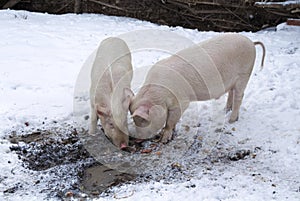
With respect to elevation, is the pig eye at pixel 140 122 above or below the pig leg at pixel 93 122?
above

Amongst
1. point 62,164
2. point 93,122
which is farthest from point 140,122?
point 62,164

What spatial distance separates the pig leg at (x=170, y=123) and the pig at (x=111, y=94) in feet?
1.41

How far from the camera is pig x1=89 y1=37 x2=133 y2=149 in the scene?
13.0 feet

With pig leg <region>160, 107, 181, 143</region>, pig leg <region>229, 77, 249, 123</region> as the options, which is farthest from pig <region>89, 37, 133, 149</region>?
pig leg <region>229, 77, 249, 123</region>

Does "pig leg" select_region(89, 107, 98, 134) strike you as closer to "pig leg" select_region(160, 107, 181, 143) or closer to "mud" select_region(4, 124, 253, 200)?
"mud" select_region(4, 124, 253, 200)

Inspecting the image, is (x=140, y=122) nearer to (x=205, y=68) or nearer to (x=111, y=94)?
(x=111, y=94)

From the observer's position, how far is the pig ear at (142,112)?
12.3ft

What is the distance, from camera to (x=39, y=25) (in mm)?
8484

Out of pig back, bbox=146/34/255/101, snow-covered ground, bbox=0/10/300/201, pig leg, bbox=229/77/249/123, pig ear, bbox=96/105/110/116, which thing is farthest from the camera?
pig leg, bbox=229/77/249/123

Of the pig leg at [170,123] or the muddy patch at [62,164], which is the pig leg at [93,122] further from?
the pig leg at [170,123]

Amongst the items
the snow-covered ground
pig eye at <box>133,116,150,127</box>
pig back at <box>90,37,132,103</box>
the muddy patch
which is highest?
pig back at <box>90,37,132,103</box>

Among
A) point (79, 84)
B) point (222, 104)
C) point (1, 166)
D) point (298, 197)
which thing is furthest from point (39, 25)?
point (298, 197)

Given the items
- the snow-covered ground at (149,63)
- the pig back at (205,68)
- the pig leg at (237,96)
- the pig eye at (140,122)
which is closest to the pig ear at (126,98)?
the pig eye at (140,122)

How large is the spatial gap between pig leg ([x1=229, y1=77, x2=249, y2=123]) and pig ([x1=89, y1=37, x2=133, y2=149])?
124 centimetres
